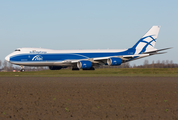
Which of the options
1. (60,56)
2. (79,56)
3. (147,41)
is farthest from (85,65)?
(147,41)

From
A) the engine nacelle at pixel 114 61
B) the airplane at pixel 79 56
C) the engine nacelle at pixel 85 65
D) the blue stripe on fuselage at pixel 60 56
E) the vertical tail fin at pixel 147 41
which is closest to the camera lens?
the blue stripe on fuselage at pixel 60 56

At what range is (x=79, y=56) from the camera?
57.8 metres

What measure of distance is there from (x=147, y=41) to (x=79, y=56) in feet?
59.1

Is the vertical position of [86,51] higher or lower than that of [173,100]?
higher

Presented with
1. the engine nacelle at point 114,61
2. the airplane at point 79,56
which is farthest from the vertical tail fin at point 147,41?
the engine nacelle at point 114,61

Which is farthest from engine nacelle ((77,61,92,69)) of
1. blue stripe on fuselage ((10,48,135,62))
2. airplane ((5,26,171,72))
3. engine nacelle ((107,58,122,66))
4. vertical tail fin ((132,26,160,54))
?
vertical tail fin ((132,26,160,54))

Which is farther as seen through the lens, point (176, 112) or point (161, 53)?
point (161, 53)

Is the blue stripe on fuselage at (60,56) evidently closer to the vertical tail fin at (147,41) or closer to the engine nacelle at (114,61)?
the vertical tail fin at (147,41)

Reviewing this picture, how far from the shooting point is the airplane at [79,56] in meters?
53.6

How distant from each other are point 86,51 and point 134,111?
156 ft

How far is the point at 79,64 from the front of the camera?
182 feet

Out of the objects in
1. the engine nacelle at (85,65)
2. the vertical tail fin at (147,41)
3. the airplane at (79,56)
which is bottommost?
the engine nacelle at (85,65)

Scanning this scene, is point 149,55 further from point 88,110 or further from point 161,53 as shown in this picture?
point 88,110

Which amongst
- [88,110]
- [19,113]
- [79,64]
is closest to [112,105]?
[88,110]
